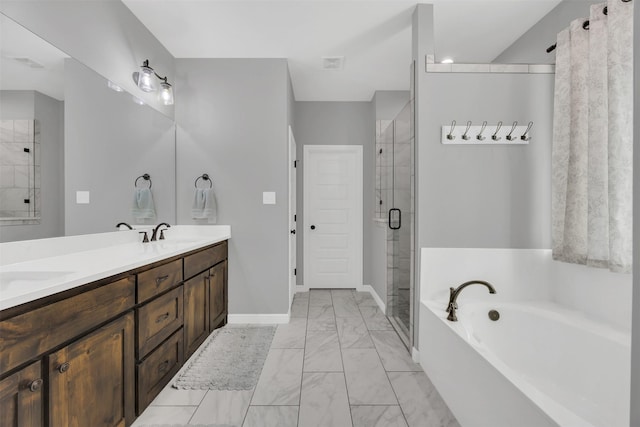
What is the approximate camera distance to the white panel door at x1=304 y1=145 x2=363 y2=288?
395 centimetres

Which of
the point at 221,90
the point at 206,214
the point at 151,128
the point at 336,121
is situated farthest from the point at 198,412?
the point at 336,121

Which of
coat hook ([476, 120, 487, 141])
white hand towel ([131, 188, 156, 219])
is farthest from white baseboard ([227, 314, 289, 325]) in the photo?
coat hook ([476, 120, 487, 141])

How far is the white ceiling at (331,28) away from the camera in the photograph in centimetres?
211

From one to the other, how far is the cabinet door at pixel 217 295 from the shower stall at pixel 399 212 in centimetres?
161

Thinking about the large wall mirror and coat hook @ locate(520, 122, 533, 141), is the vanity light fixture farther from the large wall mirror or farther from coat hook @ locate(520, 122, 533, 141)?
coat hook @ locate(520, 122, 533, 141)

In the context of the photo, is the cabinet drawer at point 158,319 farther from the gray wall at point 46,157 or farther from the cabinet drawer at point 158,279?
the gray wall at point 46,157

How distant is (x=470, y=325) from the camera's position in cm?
182

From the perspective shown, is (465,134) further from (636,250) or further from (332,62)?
(636,250)

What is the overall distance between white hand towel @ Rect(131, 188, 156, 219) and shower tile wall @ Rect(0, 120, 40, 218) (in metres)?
0.80

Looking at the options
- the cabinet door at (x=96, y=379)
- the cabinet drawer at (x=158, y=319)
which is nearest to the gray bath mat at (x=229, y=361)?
the cabinet drawer at (x=158, y=319)

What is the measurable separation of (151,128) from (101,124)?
60 centimetres

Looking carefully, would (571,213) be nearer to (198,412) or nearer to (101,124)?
(198,412)

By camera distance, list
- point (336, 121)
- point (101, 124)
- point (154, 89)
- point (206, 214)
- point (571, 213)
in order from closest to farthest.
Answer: point (571, 213)
point (101, 124)
point (154, 89)
point (206, 214)
point (336, 121)

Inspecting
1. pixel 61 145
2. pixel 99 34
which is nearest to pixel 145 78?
pixel 99 34
